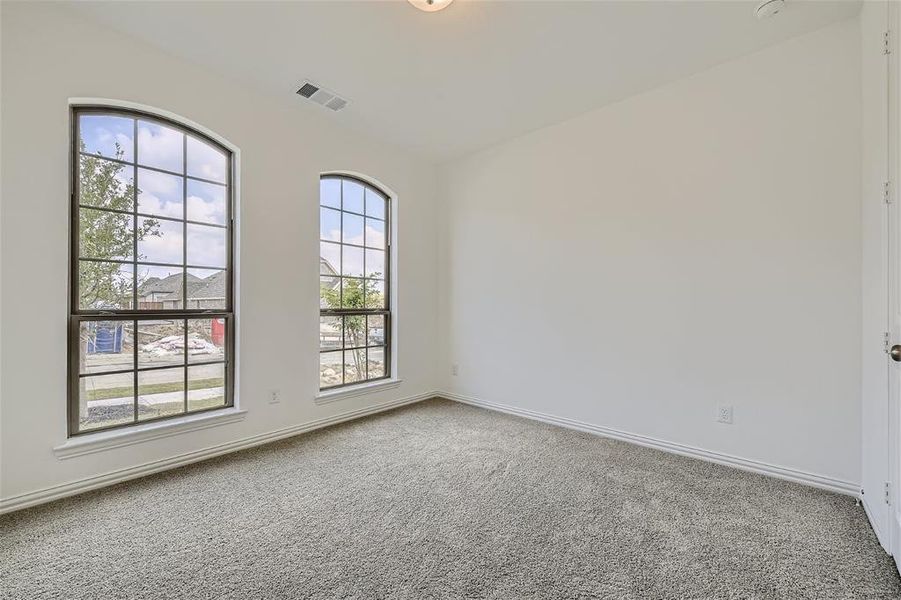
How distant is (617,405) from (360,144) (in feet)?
10.9

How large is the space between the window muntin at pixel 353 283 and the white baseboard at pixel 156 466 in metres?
0.33

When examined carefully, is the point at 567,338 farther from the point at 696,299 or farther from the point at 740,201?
the point at 740,201

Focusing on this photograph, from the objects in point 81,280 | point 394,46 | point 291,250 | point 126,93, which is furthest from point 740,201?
point 81,280

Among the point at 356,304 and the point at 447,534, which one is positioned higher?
the point at 356,304

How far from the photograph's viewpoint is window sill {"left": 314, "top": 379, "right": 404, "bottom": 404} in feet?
11.3

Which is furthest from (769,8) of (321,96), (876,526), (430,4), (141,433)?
(141,433)

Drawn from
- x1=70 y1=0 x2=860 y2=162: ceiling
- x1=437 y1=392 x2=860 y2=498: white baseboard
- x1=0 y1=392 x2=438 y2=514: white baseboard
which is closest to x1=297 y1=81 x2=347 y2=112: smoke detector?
x1=70 y1=0 x2=860 y2=162: ceiling

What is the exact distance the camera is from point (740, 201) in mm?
2598

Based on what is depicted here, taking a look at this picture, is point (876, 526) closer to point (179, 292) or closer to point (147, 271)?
point (179, 292)

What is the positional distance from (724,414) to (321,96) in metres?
3.82

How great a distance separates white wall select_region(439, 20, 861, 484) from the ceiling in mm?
327

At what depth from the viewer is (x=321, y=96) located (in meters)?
3.09

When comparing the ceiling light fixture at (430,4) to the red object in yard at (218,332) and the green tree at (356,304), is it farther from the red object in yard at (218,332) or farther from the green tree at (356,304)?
the red object in yard at (218,332)

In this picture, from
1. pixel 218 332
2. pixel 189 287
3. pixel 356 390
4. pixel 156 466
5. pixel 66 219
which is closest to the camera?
pixel 66 219
